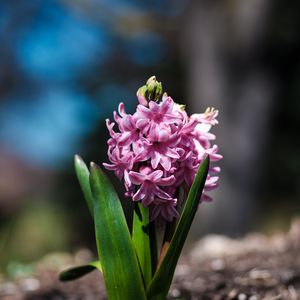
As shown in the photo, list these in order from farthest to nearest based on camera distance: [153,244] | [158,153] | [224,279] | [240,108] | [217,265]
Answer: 1. [240,108]
2. [217,265]
3. [224,279]
4. [153,244]
5. [158,153]

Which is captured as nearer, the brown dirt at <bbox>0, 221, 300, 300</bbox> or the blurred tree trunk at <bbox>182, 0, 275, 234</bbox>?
the brown dirt at <bbox>0, 221, 300, 300</bbox>

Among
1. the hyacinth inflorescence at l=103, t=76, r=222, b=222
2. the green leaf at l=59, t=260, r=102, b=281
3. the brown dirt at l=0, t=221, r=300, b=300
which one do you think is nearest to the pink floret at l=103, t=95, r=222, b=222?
the hyacinth inflorescence at l=103, t=76, r=222, b=222

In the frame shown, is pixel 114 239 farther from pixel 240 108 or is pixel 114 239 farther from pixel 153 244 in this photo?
pixel 240 108

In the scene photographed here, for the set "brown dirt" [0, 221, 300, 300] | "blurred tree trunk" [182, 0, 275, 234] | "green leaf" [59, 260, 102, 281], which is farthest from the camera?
"blurred tree trunk" [182, 0, 275, 234]

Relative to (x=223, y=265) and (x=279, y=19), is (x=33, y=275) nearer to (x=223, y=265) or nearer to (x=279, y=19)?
(x=223, y=265)

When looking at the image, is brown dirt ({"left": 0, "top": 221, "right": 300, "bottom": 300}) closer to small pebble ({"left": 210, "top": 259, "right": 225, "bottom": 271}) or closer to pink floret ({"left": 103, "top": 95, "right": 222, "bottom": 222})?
small pebble ({"left": 210, "top": 259, "right": 225, "bottom": 271})

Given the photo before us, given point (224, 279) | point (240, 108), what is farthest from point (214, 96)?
point (224, 279)

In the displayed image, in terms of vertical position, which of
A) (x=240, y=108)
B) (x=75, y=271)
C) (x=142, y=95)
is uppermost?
(x=240, y=108)
